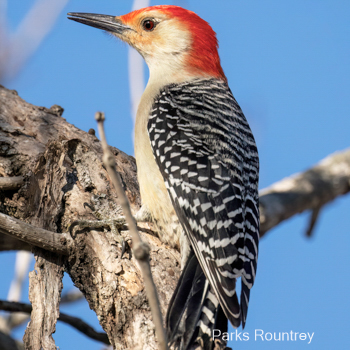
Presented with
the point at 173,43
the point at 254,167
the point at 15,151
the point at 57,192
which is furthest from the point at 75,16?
the point at 254,167

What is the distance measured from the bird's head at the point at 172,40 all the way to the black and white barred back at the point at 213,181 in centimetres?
Answer: 64

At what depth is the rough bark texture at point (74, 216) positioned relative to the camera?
350cm

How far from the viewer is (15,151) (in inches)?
194

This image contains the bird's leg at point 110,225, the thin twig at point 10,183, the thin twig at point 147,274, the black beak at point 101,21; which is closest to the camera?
the thin twig at point 147,274

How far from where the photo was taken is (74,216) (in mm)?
4250

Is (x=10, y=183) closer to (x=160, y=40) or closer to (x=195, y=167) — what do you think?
(x=195, y=167)

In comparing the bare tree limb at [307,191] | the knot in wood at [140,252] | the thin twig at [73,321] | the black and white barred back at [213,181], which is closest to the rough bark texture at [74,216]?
the black and white barred back at [213,181]

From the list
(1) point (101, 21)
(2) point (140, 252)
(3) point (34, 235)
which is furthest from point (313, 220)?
(2) point (140, 252)

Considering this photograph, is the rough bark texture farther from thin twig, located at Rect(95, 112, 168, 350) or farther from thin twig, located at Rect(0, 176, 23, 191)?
thin twig, located at Rect(95, 112, 168, 350)

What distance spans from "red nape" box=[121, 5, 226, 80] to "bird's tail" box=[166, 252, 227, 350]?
113 inches

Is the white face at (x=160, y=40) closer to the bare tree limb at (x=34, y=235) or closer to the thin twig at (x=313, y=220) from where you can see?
the bare tree limb at (x=34, y=235)

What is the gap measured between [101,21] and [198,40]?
130 centimetres

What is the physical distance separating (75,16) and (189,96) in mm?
2086

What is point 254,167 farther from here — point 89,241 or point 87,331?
point 87,331
